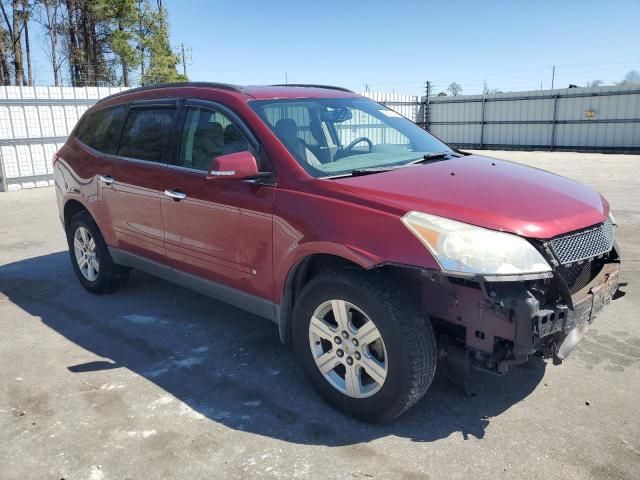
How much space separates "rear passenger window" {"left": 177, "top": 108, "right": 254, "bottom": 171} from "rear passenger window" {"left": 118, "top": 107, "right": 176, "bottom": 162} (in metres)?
0.26

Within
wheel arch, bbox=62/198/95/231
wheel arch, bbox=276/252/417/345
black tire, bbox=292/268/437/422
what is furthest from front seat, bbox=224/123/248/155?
wheel arch, bbox=62/198/95/231

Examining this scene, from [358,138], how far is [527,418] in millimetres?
2099

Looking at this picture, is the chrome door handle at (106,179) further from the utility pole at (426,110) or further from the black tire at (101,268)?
the utility pole at (426,110)

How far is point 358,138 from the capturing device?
388cm

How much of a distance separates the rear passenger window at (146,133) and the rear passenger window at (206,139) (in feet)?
0.85

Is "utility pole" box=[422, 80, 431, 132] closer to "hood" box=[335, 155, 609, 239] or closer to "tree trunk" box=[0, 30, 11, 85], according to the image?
"tree trunk" box=[0, 30, 11, 85]

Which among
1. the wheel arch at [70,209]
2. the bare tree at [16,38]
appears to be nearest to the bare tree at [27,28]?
the bare tree at [16,38]

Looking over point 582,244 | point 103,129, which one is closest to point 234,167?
point 582,244

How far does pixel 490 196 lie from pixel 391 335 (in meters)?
0.92

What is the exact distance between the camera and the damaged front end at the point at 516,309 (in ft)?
8.43

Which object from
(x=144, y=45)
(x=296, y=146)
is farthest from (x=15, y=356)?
(x=144, y=45)

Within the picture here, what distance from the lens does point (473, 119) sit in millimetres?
25891

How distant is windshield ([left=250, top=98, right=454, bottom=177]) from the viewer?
3.49 metres

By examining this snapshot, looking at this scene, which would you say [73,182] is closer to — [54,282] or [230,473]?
[54,282]
